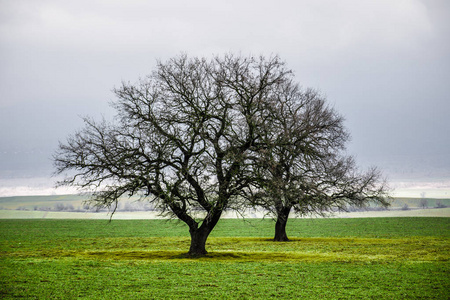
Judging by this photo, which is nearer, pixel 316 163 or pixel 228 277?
pixel 228 277

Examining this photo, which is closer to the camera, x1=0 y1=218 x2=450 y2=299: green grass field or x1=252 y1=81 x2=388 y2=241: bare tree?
x1=0 y1=218 x2=450 y2=299: green grass field

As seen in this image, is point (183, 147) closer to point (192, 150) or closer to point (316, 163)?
point (192, 150)

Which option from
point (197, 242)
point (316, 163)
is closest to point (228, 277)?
point (197, 242)

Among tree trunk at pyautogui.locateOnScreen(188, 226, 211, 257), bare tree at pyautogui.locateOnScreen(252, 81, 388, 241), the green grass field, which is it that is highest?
bare tree at pyautogui.locateOnScreen(252, 81, 388, 241)

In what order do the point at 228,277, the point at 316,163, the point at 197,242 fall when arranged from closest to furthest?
the point at 228,277 < the point at 197,242 < the point at 316,163

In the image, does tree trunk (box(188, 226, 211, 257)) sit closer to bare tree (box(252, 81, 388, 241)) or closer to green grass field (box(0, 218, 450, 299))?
green grass field (box(0, 218, 450, 299))

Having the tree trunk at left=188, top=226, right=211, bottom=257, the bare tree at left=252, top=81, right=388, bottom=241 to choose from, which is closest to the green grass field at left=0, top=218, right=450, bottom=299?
the tree trunk at left=188, top=226, right=211, bottom=257

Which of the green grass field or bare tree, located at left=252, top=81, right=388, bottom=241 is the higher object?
bare tree, located at left=252, top=81, right=388, bottom=241

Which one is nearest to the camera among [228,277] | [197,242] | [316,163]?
[228,277]

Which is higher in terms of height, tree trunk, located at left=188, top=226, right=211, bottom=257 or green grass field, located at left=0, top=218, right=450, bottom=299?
tree trunk, located at left=188, top=226, right=211, bottom=257

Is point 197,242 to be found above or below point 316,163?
below

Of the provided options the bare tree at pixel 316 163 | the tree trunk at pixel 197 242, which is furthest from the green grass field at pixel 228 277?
the bare tree at pixel 316 163

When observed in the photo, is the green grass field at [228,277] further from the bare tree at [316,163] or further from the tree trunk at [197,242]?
the bare tree at [316,163]

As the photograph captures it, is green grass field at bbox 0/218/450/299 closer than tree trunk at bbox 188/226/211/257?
Yes
